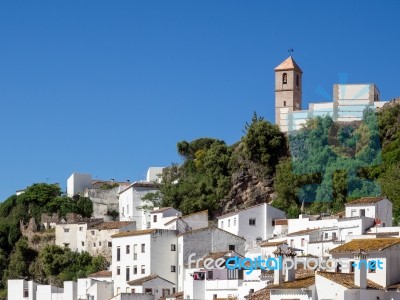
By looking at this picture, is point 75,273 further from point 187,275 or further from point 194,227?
point 187,275

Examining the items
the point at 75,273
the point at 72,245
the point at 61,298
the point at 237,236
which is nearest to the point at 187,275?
the point at 237,236

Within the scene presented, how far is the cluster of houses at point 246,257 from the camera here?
141 feet

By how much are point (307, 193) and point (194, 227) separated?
8.67 m

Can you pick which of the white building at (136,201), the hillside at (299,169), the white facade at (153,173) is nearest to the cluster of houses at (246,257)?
the white building at (136,201)

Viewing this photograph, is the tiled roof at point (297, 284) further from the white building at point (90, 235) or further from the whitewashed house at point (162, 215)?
the white building at point (90, 235)

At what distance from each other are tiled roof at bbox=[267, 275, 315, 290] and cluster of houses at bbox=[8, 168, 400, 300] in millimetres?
38

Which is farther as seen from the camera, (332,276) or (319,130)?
(319,130)

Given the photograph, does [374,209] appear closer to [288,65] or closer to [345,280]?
[345,280]

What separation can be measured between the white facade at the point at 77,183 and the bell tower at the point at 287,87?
17.6 m

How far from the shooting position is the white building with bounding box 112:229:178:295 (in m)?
61.2

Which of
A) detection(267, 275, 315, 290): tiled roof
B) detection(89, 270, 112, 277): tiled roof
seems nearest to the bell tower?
detection(89, 270, 112, 277): tiled roof

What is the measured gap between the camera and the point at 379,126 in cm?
7269

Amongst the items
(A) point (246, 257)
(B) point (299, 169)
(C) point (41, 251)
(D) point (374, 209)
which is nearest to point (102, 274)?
(A) point (246, 257)

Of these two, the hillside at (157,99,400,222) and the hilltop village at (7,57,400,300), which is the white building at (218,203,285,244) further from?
the hillside at (157,99,400,222)
